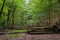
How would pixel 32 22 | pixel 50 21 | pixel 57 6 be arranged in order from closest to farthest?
1. pixel 57 6
2. pixel 50 21
3. pixel 32 22

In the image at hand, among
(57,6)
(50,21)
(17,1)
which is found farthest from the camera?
(50,21)

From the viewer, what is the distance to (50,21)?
25734 millimetres

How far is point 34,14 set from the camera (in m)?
27.9

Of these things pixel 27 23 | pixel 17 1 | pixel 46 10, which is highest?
pixel 17 1

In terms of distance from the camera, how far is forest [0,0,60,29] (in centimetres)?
2241

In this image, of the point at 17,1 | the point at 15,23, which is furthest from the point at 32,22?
the point at 17,1

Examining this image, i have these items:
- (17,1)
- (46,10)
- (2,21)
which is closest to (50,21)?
(46,10)

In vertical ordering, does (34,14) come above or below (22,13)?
below

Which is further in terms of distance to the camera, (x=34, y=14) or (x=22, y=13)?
(x=22, y=13)

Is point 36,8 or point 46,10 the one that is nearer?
point 46,10

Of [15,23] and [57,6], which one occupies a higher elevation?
[57,6]

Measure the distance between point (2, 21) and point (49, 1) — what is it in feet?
27.0

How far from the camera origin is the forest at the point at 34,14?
22406 mm

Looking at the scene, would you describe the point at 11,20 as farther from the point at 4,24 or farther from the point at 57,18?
the point at 57,18
